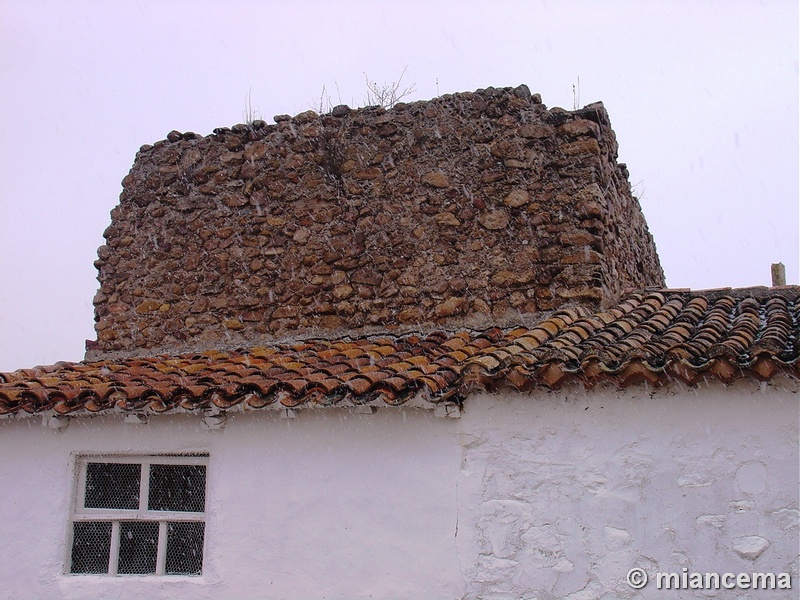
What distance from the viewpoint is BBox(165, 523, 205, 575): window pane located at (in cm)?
652

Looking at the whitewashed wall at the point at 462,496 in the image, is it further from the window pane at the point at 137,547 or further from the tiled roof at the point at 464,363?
the tiled roof at the point at 464,363

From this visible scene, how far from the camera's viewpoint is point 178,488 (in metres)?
6.68

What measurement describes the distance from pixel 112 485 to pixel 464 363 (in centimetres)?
307

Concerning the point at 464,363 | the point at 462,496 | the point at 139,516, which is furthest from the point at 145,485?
the point at 464,363

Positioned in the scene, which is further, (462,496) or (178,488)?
(178,488)

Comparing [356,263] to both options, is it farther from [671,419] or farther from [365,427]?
[671,419]

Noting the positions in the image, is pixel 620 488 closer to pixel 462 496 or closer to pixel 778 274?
pixel 462 496

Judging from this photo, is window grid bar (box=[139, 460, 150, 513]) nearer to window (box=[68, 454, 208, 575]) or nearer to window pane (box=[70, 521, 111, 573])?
window (box=[68, 454, 208, 575])

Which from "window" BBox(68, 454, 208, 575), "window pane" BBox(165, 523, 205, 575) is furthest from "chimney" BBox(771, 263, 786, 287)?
"window pane" BBox(165, 523, 205, 575)

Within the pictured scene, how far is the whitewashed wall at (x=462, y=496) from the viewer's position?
211 inches

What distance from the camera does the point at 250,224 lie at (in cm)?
886

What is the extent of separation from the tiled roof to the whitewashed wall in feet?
0.82

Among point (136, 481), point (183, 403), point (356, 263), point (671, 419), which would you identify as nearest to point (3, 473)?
point (136, 481)

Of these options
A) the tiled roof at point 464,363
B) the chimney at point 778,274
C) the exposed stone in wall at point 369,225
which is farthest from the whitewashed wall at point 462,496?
the chimney at point 778,274
